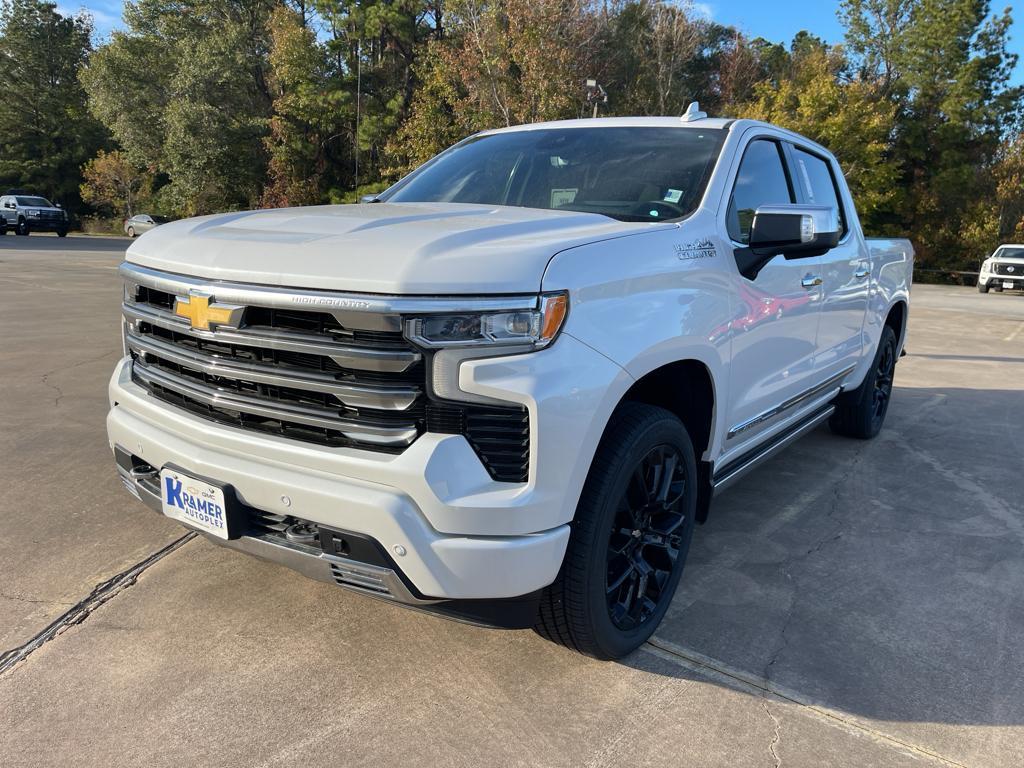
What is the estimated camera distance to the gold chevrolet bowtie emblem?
7.49ft

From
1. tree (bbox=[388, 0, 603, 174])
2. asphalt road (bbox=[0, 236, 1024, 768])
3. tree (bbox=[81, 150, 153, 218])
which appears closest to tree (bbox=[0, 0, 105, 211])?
tree (bbox=[81, 150, 153, 218])

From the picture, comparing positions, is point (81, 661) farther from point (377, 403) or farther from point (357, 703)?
point (377, 403)

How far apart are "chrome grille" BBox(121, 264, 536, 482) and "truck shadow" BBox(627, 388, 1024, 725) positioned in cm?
118

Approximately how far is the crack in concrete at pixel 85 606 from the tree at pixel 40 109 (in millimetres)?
55377

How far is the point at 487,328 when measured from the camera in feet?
6.75

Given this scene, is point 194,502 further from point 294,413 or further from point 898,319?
point 898,319

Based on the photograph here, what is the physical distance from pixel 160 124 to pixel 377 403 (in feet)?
143

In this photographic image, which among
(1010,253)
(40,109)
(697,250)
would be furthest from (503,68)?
(40,109)

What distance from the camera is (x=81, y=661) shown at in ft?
8.45

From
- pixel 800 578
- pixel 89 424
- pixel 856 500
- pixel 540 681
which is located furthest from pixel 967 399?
pixel 89 424

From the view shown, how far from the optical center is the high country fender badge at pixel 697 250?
2704 millimetres

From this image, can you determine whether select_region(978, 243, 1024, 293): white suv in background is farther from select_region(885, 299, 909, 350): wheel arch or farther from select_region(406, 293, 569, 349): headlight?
select_region(406, 293, 569, 349): headlight

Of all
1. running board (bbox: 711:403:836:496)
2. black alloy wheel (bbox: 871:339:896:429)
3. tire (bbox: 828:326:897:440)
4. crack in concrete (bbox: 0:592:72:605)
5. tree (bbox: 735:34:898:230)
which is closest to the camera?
crack in concrete (bbox: 0:592:72:605)

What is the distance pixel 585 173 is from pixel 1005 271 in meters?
24.9
